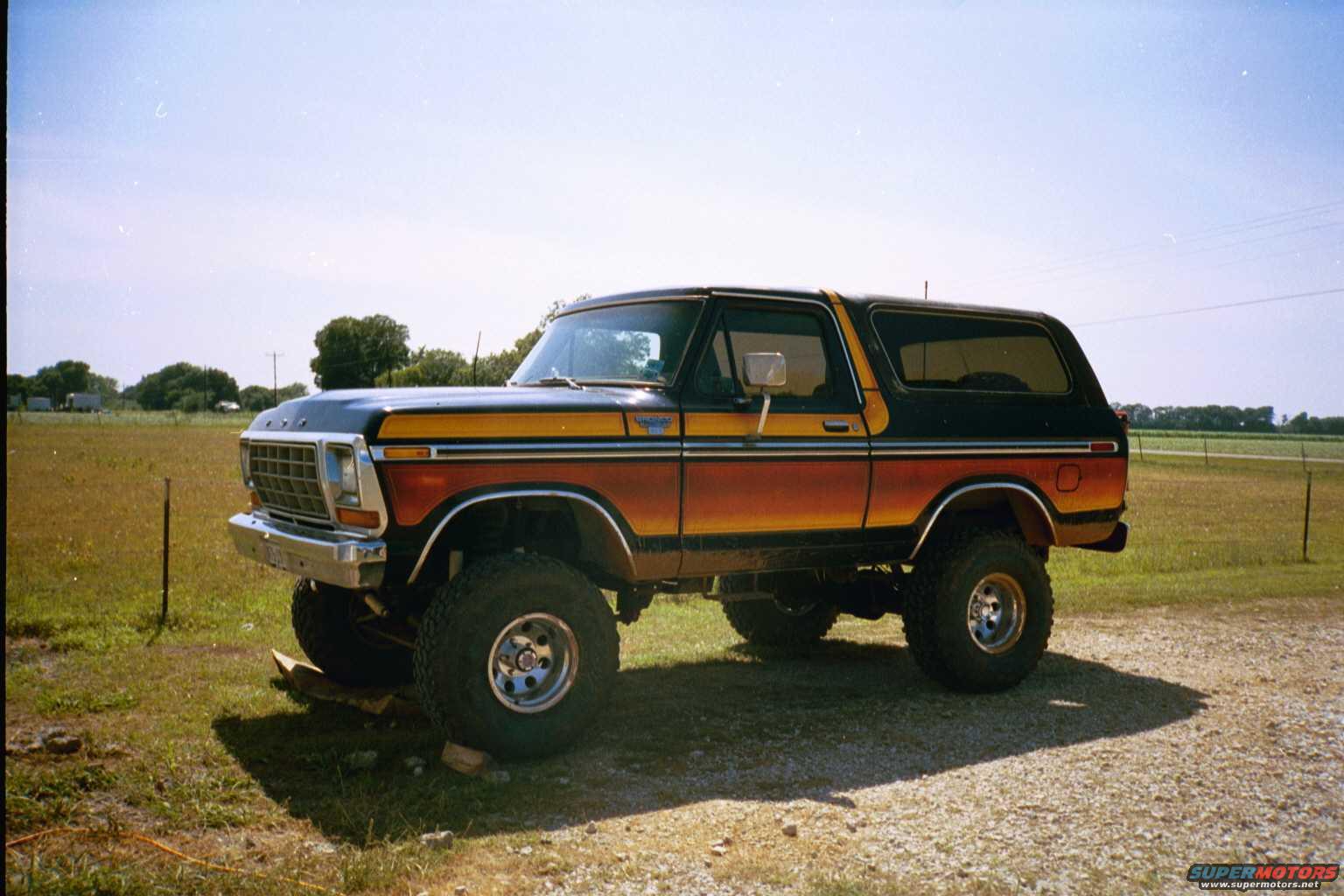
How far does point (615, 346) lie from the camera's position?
6504 mm

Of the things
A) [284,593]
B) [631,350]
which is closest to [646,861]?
[631,350]

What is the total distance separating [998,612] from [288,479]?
4.68m

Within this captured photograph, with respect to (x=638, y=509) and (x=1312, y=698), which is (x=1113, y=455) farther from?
(x=638, y=509)

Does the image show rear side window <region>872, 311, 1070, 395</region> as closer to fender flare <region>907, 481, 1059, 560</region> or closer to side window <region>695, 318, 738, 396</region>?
fender flare <region>907, 481, 1059, 560</region>

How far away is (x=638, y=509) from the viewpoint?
5.80 meters

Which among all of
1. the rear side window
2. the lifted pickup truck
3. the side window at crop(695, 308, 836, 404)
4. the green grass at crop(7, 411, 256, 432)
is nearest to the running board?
the lifted pickup truck

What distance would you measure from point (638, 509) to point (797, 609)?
119 inches

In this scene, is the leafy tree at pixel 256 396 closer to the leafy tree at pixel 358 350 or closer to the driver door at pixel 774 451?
the leafy tree at pixel 358 350

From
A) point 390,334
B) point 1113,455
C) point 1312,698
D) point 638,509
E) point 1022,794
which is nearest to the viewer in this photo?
point 1022,794

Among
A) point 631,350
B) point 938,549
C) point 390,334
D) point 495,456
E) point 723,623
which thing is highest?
point 390,334

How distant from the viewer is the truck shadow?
4.84 m

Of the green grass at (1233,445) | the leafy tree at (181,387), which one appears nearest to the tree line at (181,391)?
the leafy tree at (181,387)

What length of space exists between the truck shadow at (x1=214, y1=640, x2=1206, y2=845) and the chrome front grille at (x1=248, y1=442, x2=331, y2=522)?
121 cm

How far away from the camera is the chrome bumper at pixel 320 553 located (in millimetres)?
5059
